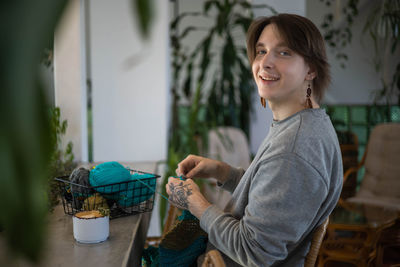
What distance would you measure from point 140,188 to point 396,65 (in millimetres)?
3182

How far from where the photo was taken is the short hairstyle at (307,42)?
1143mm

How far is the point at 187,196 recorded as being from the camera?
118cm

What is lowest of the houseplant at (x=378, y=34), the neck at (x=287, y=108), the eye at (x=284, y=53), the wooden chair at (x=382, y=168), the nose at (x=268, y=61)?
the wooden chair at (x=382, y=168)

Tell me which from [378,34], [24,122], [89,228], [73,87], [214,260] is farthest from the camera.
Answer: [378,34]

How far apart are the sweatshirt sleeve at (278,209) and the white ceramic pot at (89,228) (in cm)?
37

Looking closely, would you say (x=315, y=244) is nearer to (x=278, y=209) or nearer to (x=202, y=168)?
(x=278, y=209)

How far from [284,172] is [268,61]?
→ 1.23 feet

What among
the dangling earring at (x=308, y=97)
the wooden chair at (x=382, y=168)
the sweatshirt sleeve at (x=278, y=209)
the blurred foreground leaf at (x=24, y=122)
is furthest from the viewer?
the wooden chair at (x=382, y=168)

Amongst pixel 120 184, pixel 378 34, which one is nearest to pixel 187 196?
pixel 120 184

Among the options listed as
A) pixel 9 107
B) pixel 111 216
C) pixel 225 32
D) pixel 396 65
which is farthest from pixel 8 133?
pixel 396 65

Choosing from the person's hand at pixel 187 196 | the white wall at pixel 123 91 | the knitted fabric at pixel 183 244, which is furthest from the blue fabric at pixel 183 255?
the white wall at pixel 123 91

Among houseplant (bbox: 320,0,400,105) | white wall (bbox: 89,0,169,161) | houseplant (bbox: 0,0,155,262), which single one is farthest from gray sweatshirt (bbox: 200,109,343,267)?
houseplant (bbox: 320,0,400,105)

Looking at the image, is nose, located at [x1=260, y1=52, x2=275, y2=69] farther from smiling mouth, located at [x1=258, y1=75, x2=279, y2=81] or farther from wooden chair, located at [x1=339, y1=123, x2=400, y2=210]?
wooden chair, located at [x1=339, y1=123, x2=400, y2=210]

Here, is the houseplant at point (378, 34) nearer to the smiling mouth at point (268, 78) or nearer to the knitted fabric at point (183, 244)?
the smiling mouth at point (268, 78)
